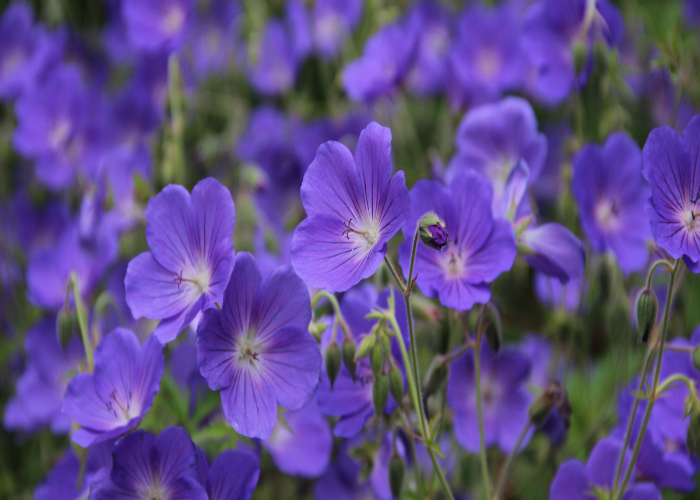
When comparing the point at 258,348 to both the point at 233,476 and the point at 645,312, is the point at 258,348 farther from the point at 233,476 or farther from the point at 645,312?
the point at 645,312

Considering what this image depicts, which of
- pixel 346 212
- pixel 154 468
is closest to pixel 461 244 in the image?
pixel 346 212

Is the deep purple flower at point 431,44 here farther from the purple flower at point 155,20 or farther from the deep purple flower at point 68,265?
the deep purple flower at point 68,265

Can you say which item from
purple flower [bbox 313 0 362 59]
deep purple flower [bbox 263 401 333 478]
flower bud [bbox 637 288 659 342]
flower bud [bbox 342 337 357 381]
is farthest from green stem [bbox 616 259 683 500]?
purple flower [bbox 313 0 362 59]

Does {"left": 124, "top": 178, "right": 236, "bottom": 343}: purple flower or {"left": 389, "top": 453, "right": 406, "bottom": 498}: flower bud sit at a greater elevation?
{"left": 124, "top": 178, "right": 236, "bottom": 343}: purple flower

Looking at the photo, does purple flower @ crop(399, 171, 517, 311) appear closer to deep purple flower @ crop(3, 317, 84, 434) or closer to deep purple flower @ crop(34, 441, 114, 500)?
deep purple flower @ crop(34, 441, 114, 500)

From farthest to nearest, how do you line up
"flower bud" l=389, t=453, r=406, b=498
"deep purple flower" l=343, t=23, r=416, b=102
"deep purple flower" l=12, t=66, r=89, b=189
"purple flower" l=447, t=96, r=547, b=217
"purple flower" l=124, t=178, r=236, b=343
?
"deep purple flower" l=12, t=66, r=89, b=189
"deep purple flower" l=343, t=23, r=416, b=102
"purple flower" l=447, t=96, r=547, b=217
"flower bud" l=389, t=453, r=406, b=498
"purple flower" l=124, t=178, r=236, b=343

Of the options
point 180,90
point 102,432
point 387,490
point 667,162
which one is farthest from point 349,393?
point 180,90
